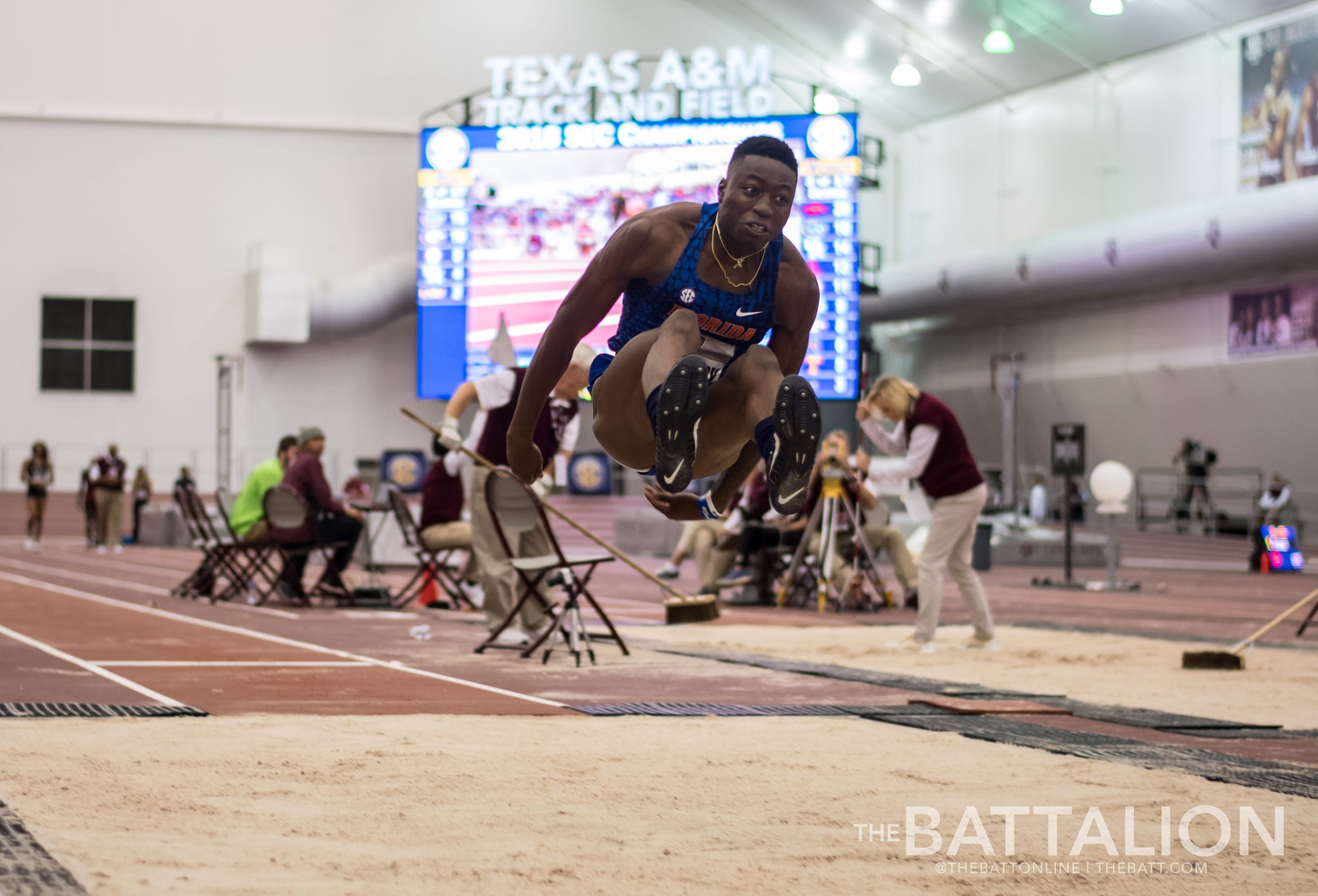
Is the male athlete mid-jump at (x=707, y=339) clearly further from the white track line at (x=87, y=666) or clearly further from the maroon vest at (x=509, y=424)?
the maroon vest at (x=509, y=424)

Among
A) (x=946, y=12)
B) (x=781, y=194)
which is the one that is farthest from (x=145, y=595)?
(x=946, y=12)

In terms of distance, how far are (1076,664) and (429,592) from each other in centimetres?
586

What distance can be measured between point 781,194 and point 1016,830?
73.1 inches

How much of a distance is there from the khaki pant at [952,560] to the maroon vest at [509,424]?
8.03 ft

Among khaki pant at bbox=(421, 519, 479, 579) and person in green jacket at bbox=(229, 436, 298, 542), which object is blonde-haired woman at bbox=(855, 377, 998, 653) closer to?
khaki pant at bbox=(421, 519, 479, 579)

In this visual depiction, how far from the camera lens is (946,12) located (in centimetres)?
2458

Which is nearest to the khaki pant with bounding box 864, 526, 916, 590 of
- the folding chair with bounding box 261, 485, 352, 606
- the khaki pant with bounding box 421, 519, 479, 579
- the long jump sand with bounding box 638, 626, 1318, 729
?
the long jump sand with bounding box 638, 626, 1318, 729

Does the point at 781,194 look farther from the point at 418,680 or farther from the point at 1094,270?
the point at 1094,270

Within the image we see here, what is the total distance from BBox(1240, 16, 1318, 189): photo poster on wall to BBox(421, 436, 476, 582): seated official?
50.2 feet

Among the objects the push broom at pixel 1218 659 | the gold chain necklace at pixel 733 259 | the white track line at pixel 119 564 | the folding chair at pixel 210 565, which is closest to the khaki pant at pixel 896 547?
the push broom at pixel 1218 659

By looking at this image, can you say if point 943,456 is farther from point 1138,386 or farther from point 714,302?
point 1138,386

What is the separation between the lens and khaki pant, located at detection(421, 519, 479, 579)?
1098 centimetres

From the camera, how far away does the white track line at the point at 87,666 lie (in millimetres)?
5953

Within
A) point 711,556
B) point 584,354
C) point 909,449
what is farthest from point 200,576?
point 584,354
